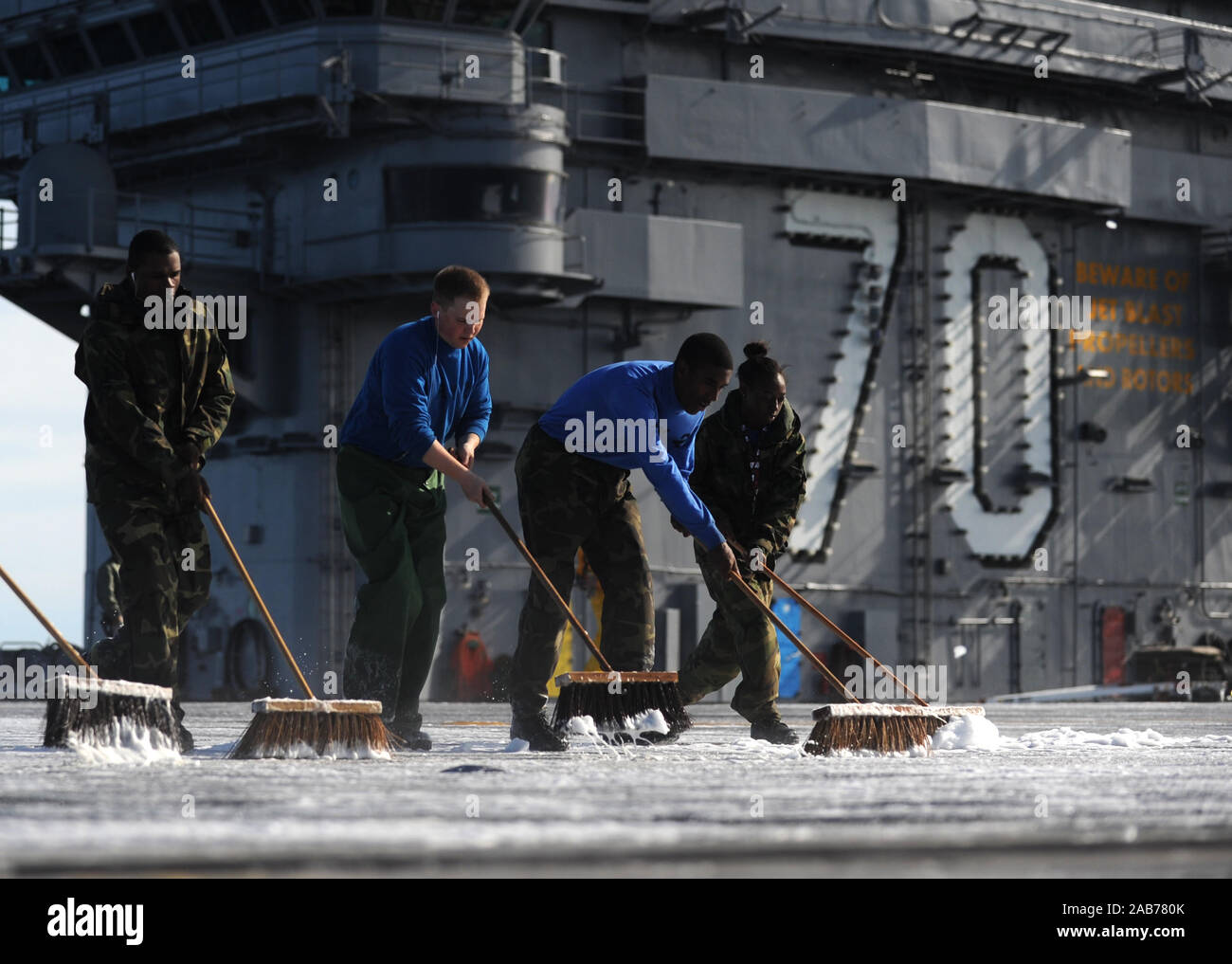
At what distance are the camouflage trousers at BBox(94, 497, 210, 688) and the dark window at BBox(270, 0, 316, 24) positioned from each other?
1997 cm

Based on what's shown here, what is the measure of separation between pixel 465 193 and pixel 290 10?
3628mm

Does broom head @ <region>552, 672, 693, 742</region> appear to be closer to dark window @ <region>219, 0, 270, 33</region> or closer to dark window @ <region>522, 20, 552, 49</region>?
dark window @ <region>219, 0, 270, 33</region>

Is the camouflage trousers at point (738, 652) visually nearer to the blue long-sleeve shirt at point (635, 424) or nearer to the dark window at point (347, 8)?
the blue long-sleeve shirt at point (635, 424)

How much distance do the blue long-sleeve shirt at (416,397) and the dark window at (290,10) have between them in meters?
19.3

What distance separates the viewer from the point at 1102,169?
1286 inches

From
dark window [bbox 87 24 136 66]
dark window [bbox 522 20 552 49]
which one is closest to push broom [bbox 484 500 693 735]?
dark window [bbox 522 20 552 49]

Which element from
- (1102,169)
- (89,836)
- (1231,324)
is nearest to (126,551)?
(89,836)

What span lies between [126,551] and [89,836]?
403cm

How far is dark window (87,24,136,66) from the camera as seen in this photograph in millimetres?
28734

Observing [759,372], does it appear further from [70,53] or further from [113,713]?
[70,53]
